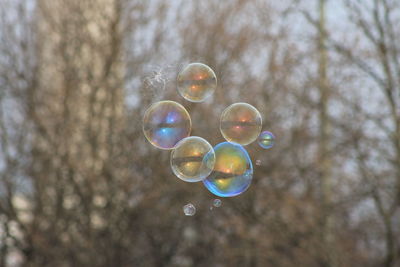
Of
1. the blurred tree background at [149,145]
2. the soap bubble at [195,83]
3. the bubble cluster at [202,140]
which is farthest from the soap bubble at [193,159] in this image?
the blurred tree background at [149,145]

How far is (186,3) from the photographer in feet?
45.7

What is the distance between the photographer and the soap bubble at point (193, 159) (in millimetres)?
7113

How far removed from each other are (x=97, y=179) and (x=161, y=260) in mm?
2122

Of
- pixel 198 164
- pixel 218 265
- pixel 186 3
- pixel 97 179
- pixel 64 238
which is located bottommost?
pixel 218 265

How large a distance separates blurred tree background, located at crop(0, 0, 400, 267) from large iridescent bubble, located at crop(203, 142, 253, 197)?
3.89 meters

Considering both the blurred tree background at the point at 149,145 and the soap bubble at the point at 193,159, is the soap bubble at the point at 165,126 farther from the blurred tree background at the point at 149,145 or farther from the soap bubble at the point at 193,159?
the blurred tree background at the point at 149,145

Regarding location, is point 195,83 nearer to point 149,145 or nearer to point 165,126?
point 165,126

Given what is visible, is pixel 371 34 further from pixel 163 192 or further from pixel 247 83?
pixel 163 192

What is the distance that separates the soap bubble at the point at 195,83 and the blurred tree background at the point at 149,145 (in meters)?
3.59

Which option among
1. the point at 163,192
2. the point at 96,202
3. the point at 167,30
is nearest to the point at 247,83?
the point at 167,30

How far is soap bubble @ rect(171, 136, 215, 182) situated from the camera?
7113 mm

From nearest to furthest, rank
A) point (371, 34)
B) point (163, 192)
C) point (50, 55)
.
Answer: point (371, 34) → point (163, 192) → point (50, 55)

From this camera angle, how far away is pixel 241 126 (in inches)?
297

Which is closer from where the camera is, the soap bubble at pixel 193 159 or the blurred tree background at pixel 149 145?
the soap bubble at pixel 193 159
